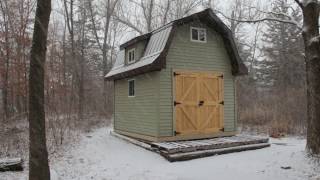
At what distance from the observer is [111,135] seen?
17.2 meters

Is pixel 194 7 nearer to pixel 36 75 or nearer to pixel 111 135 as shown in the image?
pixel 111 135

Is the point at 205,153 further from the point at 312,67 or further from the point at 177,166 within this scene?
the point at 312,67

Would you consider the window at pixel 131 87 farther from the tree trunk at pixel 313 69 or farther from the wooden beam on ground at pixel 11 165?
the tree trunk at pixel 313 69

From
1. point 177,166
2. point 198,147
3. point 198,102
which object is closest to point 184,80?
point 198,102

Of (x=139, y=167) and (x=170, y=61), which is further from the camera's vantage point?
(x=170, y=61)

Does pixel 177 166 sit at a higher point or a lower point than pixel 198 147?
lower

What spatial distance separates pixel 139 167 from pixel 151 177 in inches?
47.8

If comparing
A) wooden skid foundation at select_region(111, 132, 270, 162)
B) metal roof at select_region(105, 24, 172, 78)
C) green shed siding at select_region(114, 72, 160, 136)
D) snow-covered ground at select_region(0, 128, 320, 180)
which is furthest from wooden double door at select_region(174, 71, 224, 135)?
snow-covered ground at select_region(0, 128, 320, 180)

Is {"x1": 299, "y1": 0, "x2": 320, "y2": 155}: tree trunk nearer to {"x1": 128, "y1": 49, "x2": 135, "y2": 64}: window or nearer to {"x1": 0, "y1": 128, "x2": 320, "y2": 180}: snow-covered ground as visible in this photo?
{"x1": 0, "y1": 128, "x2": 320, "y2": 180}: snow-covered ground

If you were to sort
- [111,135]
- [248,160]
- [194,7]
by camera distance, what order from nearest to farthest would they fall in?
1. [248,160]
2. [111,135]
3. [194,7]

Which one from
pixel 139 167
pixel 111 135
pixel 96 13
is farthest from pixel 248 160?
pixel 96 13

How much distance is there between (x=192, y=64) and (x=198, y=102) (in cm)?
148

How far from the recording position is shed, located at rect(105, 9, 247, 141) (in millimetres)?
12781

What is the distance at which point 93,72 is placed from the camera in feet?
116
